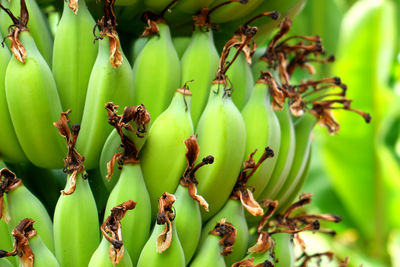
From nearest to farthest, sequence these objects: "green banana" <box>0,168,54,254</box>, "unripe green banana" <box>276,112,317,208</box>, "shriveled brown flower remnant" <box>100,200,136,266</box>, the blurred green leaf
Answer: "shriveled brown flower remnant" <box>100,200,136,266</box> < "green banana" <box>0,168,54,254</box> < "unripe green banana" <box>276,112,317,208</box> < the blurred green leaf

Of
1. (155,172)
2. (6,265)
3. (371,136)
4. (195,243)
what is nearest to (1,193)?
(6,265)

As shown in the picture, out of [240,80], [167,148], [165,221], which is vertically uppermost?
[240,80]

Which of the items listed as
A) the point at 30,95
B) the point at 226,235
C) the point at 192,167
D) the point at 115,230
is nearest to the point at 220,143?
the point at 192,167

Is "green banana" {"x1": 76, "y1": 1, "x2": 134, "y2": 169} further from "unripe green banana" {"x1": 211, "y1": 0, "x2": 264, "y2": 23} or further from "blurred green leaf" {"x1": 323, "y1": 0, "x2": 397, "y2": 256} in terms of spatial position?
"blurred green leaf" {"x1": 323, "y1": 0, "x2": 397, "y2": 256}

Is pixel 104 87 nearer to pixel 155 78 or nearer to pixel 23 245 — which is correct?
pixel 155 78

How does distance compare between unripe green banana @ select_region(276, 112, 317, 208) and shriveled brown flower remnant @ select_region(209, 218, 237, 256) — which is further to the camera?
unripe green banana @ select_region(276, 112, 317, 208)

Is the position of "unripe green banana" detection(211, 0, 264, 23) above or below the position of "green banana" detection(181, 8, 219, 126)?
above

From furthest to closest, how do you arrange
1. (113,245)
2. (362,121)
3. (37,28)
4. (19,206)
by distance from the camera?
1. (362,121)
2. (37,28)
3. (19,206)
4. (113,245)

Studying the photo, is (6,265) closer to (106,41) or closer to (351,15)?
(106,41)

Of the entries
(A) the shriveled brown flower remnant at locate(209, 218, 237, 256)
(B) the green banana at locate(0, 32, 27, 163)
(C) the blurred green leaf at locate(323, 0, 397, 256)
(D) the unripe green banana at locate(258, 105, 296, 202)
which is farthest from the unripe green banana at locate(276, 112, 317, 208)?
(C) the blurred green leaf at locate(323, 0, 397, 256)
